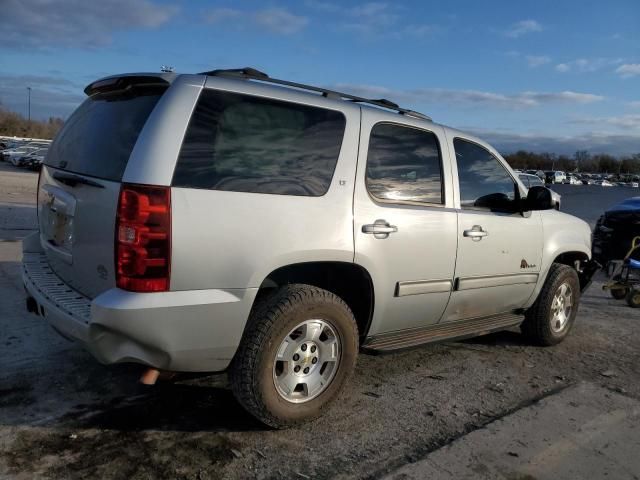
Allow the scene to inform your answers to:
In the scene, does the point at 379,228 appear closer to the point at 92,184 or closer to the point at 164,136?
the point at 164,136

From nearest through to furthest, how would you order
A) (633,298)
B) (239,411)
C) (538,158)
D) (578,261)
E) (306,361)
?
(306,361)
(239,411)
(578,261)
(633,298)
(538,158)

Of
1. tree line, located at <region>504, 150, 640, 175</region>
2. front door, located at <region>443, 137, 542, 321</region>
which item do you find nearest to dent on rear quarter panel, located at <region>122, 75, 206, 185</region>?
front door, located at <region>443, 137, 542, 321</region>

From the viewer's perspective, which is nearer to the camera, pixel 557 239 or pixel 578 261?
pixel 557 239

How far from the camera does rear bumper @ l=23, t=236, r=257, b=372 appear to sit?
2738mm

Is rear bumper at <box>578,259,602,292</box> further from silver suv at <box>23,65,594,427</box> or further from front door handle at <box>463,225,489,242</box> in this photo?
front door handle at <box>463,225,489,242</box>

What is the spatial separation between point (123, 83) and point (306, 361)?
1.96 meters

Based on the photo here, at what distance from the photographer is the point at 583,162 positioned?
139 m

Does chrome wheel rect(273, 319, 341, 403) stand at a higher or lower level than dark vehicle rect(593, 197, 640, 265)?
lower

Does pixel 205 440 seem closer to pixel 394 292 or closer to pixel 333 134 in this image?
pixel 394 292

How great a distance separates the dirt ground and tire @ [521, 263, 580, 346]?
0.44ft

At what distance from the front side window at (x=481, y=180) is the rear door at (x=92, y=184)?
7.82 feet

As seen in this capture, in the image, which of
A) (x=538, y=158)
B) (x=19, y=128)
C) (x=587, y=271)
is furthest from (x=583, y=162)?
(x=587, y=271)

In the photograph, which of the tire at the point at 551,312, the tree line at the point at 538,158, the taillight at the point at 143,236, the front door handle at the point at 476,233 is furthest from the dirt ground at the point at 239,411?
the tree line at the point at 538,158

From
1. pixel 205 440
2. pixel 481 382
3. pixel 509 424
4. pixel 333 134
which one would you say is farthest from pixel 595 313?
pixel 205 440
